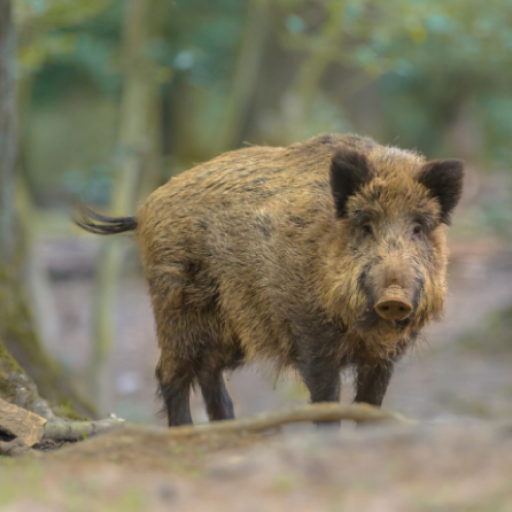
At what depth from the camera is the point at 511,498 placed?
2.32 meters

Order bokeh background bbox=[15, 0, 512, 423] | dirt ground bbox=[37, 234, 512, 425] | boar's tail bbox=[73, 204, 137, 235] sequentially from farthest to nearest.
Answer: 1. dirt ground bbox=[37, 234, 512, 425]
2. bokeh background bbox=[15, 0, 512, 423]
3. boar's tail bbox=[73, 204, 137, 235]

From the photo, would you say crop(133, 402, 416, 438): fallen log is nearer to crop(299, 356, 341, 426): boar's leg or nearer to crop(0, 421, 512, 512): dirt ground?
crop(0, 421, 512, 512): dirt ground

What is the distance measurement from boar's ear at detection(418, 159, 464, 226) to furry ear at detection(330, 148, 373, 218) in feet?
1.00

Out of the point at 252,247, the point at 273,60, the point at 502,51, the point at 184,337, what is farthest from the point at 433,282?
the point at 273,60

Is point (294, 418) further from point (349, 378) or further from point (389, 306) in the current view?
point (349, 378)

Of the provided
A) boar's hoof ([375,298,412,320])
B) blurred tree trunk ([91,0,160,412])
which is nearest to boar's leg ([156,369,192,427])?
boar's hoof ([375,298,412,320])

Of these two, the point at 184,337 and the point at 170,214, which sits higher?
the point at 170,214

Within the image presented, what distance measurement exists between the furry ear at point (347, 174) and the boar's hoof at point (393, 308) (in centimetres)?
70

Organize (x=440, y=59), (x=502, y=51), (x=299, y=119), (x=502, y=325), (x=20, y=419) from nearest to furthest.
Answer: (x=20, y=419) → (x=502, y=51) → (x=299, y=119) → (x=502, y=325) → (x=440, y=59)

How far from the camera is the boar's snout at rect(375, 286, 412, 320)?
3.71 meters

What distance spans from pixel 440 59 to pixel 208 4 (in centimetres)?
518

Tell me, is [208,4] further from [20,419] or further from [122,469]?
[122,469]

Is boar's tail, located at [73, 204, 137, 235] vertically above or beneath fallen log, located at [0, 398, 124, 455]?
above

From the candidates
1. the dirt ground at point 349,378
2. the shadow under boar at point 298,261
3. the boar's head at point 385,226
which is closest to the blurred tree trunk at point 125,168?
the dirt ground at point 349,378
